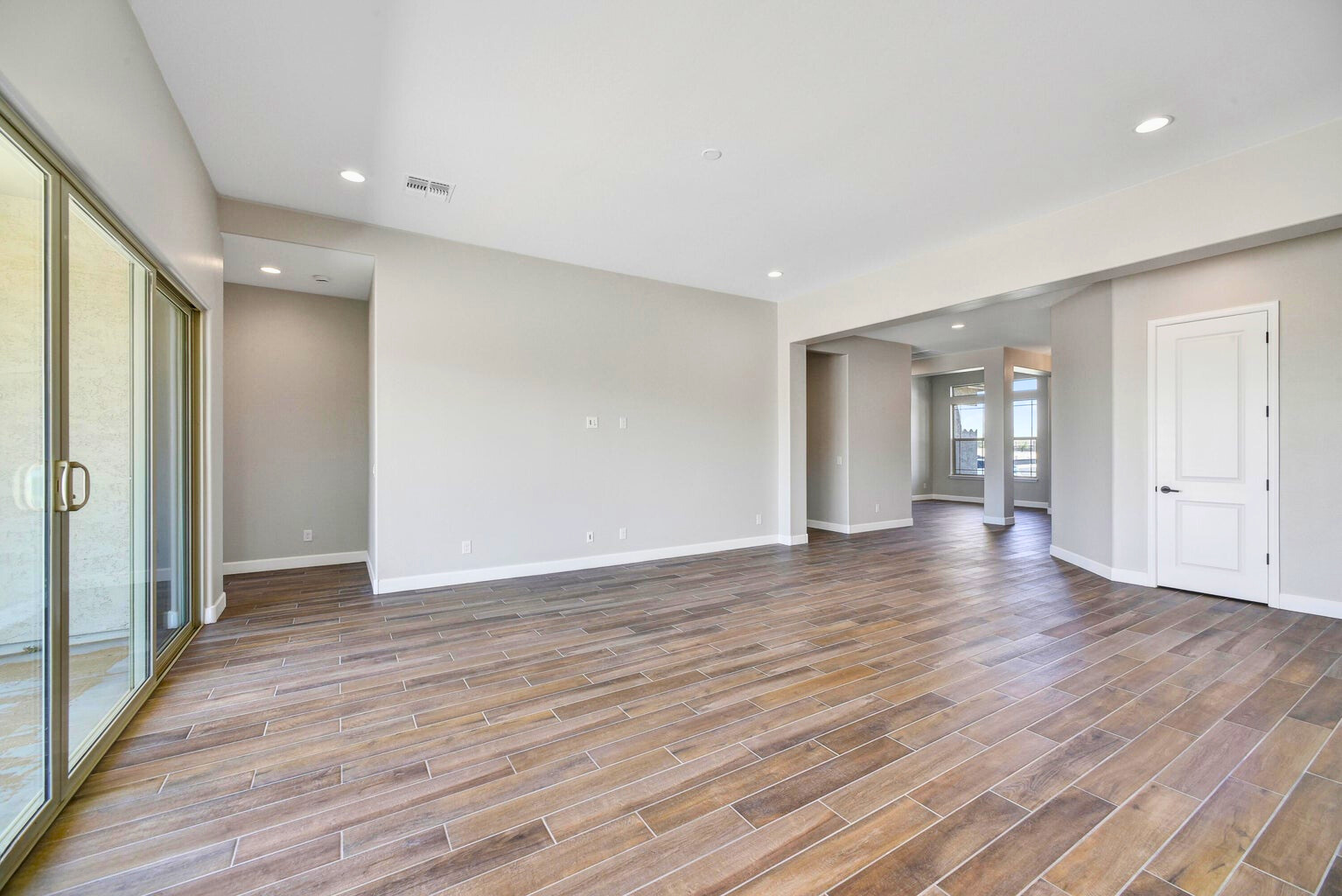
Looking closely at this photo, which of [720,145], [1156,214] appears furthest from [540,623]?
[1156,214]

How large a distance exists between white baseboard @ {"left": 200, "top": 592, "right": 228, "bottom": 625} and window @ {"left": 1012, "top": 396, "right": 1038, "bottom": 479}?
12537mm

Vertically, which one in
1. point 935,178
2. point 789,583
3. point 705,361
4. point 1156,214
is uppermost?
point 935,178

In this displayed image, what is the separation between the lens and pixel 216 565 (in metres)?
4.05

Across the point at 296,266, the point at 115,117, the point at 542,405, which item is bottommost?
the point at 542,405

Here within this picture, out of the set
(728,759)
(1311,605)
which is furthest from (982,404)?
(728,759)

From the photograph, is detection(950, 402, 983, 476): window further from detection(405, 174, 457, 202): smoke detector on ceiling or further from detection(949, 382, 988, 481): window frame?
detection(405, 174, 457, 202): smoke detector on ceiling

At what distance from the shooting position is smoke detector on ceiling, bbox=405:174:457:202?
378 centimetres

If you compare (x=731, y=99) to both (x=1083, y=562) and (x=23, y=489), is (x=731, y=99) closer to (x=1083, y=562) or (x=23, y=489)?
(x=23, y=489)

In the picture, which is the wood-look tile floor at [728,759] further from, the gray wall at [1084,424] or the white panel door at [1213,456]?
the gray wall at [1084,424]

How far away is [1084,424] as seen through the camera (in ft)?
17.9

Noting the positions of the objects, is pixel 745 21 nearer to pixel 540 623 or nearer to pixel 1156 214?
pixel 1156 214

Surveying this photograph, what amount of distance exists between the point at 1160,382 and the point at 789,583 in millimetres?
3572

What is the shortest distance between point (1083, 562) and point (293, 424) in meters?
8.09

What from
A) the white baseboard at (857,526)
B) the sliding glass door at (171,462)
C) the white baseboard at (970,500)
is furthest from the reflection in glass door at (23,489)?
the white baseboard at (970,500)
